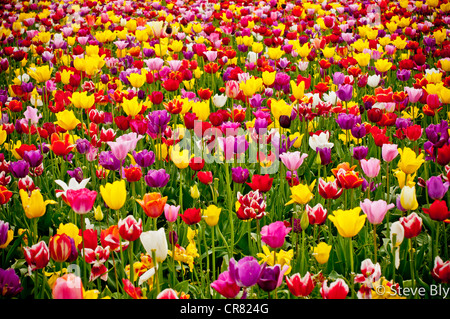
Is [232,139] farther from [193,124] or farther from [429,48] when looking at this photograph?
[429,48]

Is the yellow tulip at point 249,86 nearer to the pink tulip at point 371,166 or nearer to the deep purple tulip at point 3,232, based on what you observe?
the pink tulip at point 371,166

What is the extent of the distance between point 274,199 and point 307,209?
822mm

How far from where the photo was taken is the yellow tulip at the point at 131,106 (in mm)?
Answer: 3311

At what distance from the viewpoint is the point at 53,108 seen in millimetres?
3771

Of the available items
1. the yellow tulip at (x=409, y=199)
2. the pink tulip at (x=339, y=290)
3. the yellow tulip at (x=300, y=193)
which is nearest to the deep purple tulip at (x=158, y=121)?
the yellow tulip at (x=300, y=193)

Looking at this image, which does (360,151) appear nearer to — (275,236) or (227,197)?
(227,197)

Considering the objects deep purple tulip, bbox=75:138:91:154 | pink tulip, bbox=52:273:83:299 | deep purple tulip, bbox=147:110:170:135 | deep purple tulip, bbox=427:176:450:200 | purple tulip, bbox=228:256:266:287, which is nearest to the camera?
pink tulip, bbox=52:273:83:299

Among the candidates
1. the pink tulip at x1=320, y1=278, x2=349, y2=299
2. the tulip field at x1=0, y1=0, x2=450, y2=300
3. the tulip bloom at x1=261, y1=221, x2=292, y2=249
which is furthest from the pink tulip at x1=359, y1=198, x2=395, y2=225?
the pink tulip at x1=320, y1=278, x2=349, y2=299

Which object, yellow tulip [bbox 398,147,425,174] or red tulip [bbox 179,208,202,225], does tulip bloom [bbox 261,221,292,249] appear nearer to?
red tulip [bbox 179,208,202,225]

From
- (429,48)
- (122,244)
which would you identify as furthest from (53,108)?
(429,48)

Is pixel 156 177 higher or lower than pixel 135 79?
lower

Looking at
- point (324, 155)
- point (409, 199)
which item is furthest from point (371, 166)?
point (409, 199)

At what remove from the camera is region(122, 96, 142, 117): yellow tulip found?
331 cm

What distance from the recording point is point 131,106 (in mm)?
3346
